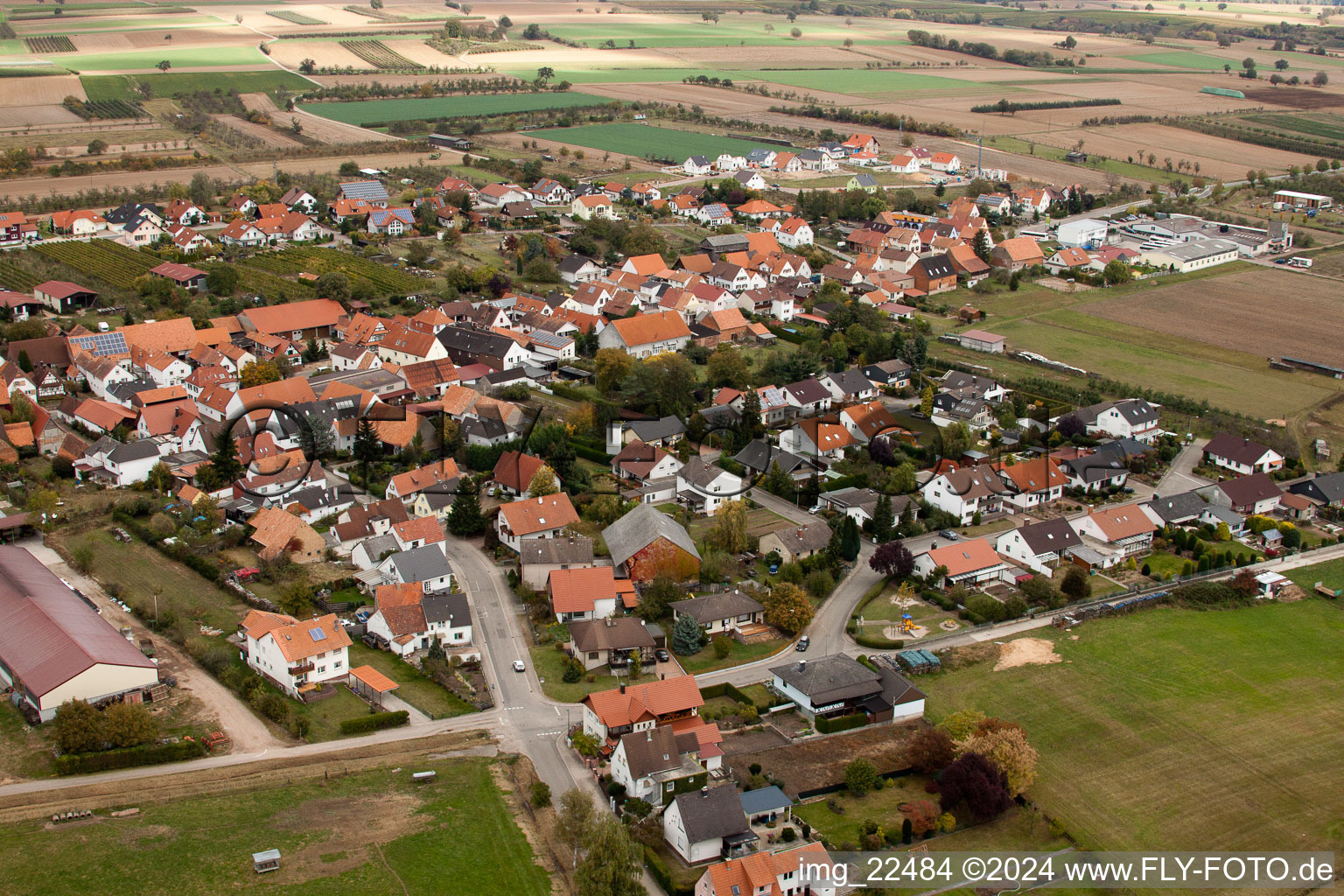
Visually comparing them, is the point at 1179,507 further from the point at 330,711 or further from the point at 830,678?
the point at 330,711

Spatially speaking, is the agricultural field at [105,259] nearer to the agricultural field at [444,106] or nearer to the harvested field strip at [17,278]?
the harvested field strip at [17,278]

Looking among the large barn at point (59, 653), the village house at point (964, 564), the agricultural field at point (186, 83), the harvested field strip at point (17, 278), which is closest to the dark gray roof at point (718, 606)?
the village house at point (964, 564)

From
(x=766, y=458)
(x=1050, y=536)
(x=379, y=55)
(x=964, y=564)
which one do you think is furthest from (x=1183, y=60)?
(x=964, y=564)

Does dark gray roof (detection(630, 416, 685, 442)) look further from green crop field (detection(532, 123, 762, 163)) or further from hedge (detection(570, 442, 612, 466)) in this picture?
green crop field (detection(532, 123, 762, 163))

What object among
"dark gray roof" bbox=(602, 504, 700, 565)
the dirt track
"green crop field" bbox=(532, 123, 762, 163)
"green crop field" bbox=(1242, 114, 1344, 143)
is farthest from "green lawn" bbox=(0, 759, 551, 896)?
"green crop field" bbox=(1242, 114, 1344, 143)

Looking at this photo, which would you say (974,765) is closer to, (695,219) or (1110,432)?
(1110,432)
